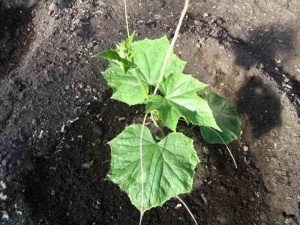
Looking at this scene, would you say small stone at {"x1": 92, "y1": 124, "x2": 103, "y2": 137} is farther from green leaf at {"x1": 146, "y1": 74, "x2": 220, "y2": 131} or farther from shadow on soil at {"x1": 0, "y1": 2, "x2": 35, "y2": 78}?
shadow on soil at {"x1": 0, "y1": 2, "x2": 35, "y2": 78}

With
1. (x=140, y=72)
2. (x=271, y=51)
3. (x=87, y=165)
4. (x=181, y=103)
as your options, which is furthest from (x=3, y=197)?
(x=271, y=51)

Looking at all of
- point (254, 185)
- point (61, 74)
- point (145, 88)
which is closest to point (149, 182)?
point (145, 88)

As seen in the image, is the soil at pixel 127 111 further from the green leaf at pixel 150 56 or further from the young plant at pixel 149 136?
the green leaf at pixel 150 56

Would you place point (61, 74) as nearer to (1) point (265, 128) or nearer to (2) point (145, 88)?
(2) point (145, 88)

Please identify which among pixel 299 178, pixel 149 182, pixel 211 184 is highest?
pixel 149 182

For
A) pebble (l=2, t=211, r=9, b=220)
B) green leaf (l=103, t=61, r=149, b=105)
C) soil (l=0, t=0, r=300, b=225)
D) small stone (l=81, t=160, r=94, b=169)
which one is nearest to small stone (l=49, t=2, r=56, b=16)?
soil (l=0, t=0, r=300, b=225)

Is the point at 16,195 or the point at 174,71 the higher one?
the point at 174,71
